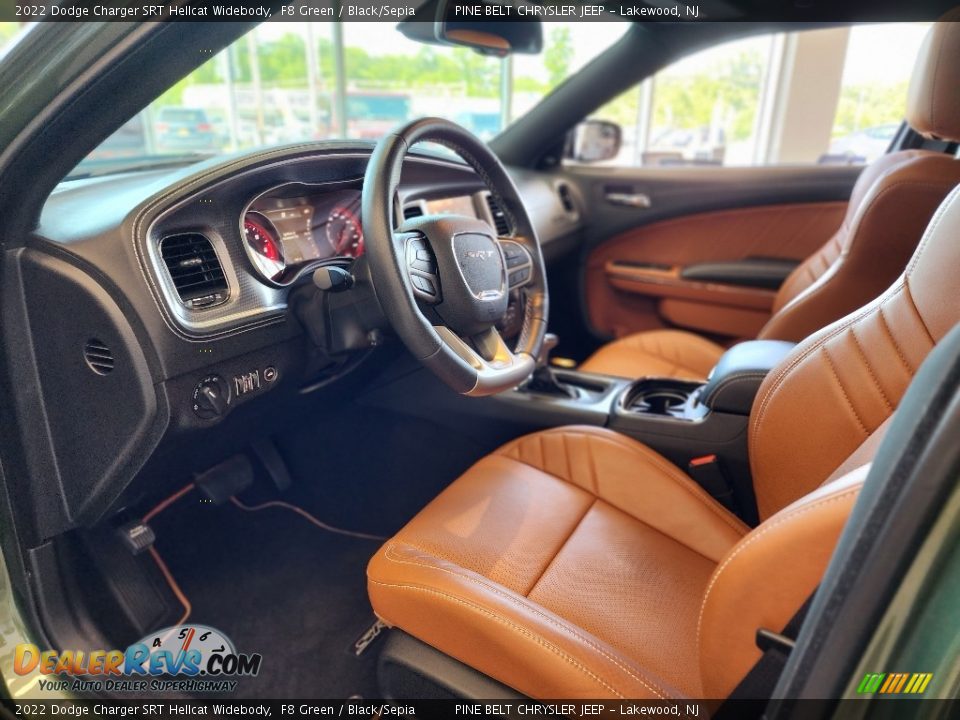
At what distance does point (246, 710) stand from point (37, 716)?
358 millimetres

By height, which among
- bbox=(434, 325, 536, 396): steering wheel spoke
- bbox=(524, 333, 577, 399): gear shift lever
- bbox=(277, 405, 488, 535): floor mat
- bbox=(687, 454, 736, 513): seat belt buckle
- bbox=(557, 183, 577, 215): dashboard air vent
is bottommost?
Result: bbox=(277, 405, 488, 535): floor mat

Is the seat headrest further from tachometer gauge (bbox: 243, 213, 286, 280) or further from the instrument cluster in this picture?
tachometer gauge (bbox: 243, 213, 286, 280)

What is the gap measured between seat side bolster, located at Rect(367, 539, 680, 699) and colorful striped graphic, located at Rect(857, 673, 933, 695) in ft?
0.82

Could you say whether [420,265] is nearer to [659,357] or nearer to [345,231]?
[345,231]

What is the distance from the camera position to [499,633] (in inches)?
33.1

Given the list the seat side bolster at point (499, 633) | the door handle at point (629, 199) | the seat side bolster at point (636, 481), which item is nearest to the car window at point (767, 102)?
the door handle at point (629, 199)

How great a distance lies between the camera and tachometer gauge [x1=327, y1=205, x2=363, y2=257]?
132 cm

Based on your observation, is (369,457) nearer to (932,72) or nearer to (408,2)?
(408,2)

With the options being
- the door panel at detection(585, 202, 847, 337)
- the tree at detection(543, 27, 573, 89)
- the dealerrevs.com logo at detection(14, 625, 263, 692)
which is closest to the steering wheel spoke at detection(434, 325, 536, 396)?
the dealerrevs.com logo at detection(14, 625, 263, 692)

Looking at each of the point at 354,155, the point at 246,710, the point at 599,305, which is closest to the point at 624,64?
the point at 599,305

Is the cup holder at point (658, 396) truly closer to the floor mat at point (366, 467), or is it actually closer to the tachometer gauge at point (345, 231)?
the floor mat at point (366, 467)

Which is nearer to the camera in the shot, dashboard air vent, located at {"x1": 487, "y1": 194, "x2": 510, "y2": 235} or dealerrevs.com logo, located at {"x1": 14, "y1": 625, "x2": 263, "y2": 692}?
dealerrevs.com logo, located at {"x1": 14, "y1": 625, "x2": 263, "y2": 692}

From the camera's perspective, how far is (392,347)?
1.45m

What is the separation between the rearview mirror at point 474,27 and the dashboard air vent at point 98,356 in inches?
34.9
